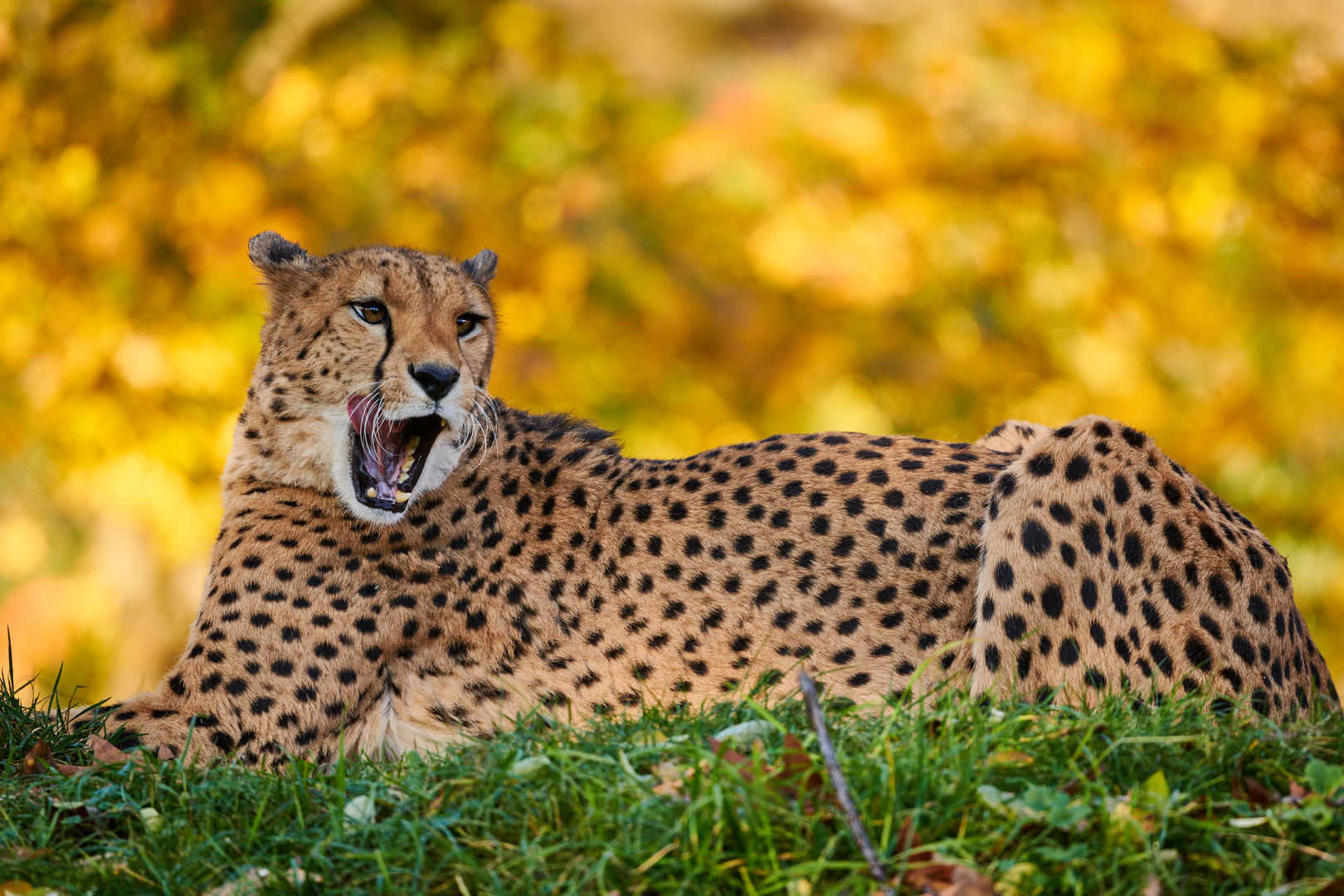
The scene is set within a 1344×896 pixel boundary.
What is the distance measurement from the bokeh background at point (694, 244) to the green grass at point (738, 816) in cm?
642

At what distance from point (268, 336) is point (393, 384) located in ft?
2.60

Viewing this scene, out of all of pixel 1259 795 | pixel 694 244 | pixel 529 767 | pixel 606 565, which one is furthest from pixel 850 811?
pixel 694 244

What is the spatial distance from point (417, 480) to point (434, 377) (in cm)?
43

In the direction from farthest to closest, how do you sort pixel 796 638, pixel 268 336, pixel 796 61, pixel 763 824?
pixel 796 61 < pixel 268 336 < pixel 796 638 < pixel 763 824

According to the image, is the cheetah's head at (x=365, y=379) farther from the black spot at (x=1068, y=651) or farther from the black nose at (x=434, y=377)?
the black spot at (x=1068, y=651)

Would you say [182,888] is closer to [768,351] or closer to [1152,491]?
[1152,491]

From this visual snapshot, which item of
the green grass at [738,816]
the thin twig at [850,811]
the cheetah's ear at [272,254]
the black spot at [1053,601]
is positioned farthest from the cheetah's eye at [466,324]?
the thin twig at [850,811]

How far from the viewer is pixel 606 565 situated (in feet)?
15.3

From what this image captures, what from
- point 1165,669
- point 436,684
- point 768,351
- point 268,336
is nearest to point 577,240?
point 768,351

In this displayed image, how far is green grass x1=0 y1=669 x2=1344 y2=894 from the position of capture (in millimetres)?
2662

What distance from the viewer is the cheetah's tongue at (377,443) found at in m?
4.51

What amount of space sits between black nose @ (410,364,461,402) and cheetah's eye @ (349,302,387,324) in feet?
1.22

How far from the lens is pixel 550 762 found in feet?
10.3

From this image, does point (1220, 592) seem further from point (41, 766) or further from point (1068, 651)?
point (41, 766)
